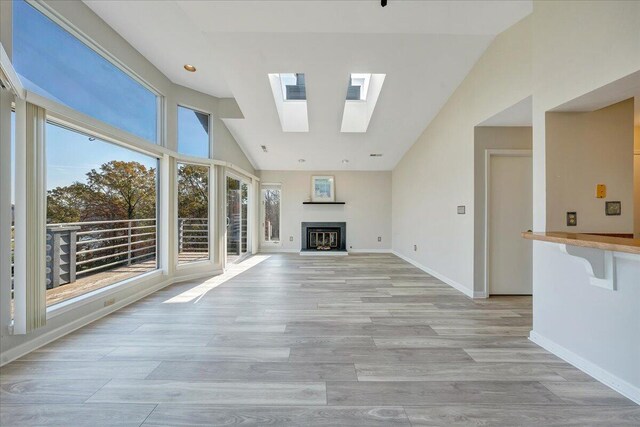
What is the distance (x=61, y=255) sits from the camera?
8.18 ft

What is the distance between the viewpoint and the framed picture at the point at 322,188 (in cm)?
722

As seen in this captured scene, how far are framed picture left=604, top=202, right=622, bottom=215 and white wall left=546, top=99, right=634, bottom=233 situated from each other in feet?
0.11

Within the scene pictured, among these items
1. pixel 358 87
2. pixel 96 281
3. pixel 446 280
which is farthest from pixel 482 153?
pixel 96 281

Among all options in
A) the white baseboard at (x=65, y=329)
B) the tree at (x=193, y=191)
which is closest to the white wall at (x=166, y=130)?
the white baseboard at (x=65, y=329)

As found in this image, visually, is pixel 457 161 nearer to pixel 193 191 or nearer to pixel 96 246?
pixel 193 191

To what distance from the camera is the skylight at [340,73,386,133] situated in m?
4.74

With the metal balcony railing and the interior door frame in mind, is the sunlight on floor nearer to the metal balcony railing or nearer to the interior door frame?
the metal balcony railing

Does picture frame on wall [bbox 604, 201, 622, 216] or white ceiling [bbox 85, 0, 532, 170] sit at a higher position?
white ceiling [bbox 85, 0, 532, 170]

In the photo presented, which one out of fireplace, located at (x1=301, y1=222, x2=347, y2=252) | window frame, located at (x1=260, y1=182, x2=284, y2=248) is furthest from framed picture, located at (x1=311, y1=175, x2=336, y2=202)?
window frame, located at (x1=260, y1=182, x2=284, y2=248)

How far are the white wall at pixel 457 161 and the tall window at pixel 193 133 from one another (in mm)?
4072

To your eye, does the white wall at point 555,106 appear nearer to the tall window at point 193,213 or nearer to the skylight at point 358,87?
the skylight at point 358,87

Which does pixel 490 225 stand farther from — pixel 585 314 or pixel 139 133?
pixel 139 133

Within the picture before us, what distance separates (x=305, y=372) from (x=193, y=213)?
347 cm

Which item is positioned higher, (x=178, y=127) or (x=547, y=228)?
(x=178, y=127)
